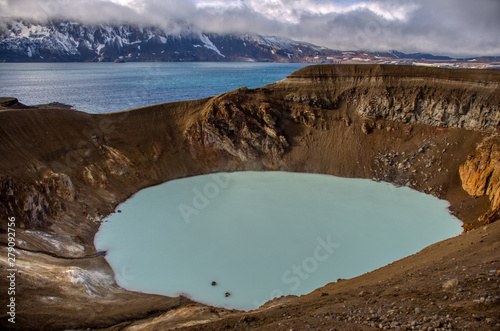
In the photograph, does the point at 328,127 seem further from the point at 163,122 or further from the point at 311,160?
the point at 163,122

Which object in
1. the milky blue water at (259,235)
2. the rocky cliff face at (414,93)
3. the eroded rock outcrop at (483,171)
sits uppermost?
the rocky cliff face at (414,93)

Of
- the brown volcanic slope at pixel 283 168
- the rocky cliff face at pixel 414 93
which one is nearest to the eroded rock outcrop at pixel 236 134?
the brown volcanic slope at pixel 283 168

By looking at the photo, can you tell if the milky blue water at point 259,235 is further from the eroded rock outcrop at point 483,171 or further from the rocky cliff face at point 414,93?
the rocky cliff face at point 414,93

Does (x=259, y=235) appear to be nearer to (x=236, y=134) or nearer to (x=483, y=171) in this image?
(x=236, y=134)

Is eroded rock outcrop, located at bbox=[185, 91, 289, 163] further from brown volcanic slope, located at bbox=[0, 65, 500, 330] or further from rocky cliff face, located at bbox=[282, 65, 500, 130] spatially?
rocky cliff face, located at bbox=[282, 65, 500, 130]

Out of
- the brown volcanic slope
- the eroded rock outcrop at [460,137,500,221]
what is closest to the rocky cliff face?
the brown volcanic slope
